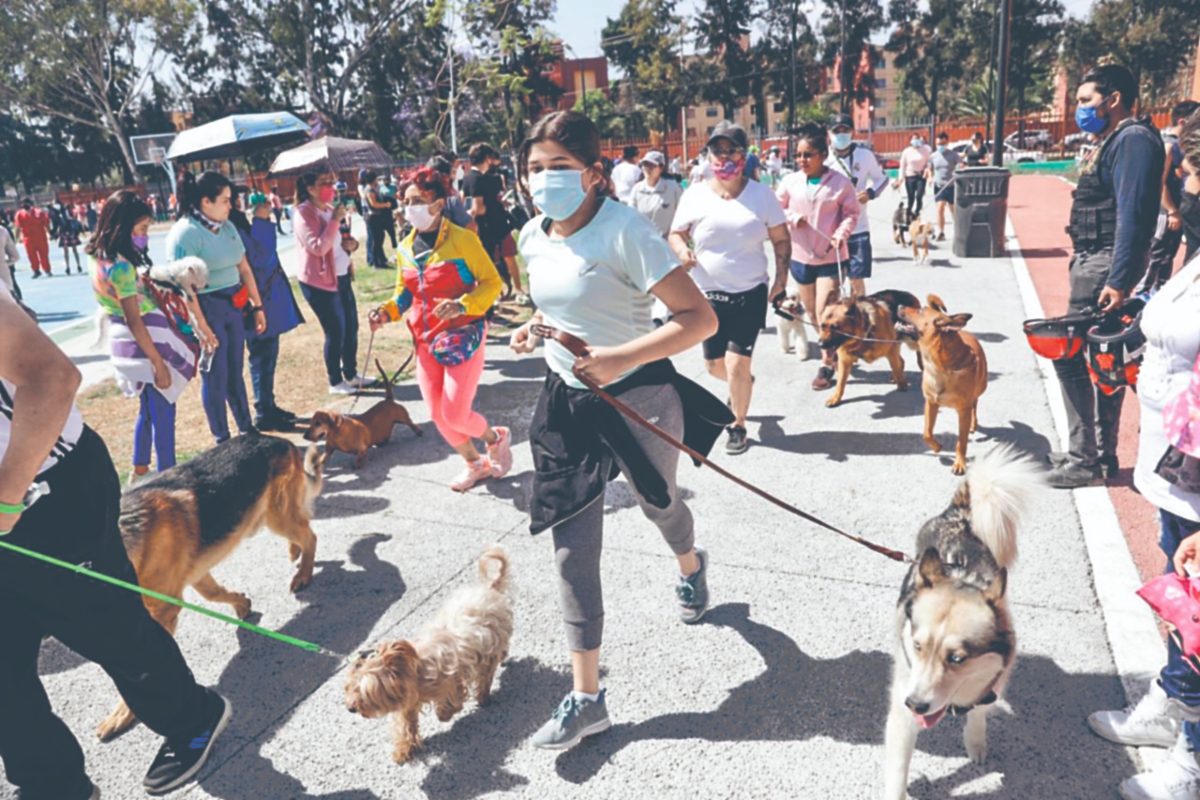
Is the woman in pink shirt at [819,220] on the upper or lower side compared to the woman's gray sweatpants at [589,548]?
upper

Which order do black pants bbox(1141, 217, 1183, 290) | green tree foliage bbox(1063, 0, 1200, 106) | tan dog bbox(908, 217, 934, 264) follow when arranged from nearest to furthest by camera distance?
black pants bbox(1141, 217, 1183, 290) → tan dog bbox(908, 217, 934, 264) → green tree foliage bbox(1063, 0, 1200, 106)

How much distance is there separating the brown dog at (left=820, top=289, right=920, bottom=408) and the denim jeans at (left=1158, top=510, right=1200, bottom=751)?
13.0 feet

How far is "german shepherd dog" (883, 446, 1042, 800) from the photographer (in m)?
2.31

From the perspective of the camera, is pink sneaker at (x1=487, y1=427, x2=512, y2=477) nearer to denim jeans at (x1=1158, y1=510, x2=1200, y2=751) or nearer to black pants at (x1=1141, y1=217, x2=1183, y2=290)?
denim jeans at (x1=1158, y1=510, x2=1200, y2=751)

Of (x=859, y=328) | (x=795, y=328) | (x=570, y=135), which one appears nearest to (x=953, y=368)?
(x=859, y=328)

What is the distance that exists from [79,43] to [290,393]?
42.3 meters

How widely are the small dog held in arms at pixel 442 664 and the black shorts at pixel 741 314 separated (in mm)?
2662

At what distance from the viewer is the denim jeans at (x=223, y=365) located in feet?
18.8

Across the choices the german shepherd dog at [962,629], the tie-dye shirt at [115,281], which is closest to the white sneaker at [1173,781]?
the german shepherd dog at [962,629]

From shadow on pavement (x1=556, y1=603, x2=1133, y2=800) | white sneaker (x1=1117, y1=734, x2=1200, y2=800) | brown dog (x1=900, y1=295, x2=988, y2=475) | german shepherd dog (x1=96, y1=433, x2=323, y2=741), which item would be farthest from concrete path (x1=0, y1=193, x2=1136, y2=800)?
brown dog (x1=900, y1=295, x2=988, y2=475)

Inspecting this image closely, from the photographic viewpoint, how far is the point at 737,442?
18.6 ft

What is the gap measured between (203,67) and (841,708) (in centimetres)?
6602

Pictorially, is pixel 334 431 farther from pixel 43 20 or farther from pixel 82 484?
pixel 43 20

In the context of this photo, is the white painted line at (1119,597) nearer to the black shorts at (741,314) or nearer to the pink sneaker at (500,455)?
the black shorts at (741,314)
